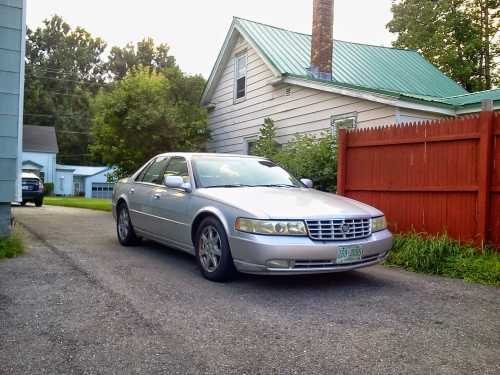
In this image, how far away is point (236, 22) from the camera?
15.1 meters

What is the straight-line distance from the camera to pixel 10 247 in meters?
6.54

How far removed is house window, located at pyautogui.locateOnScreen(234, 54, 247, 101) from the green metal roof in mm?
1129

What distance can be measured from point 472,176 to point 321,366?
4.33 meters

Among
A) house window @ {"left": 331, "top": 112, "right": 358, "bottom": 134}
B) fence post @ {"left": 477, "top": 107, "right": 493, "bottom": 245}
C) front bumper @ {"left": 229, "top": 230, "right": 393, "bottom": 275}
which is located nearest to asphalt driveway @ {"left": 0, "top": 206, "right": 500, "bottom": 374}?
front bumper @ {"left": 229, "top": 230, "right": 393, "bottom": 275}

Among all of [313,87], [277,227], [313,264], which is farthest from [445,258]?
[313,87]

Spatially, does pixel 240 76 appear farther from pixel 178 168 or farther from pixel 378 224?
pixel 378 224

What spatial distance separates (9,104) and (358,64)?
10.6 meters

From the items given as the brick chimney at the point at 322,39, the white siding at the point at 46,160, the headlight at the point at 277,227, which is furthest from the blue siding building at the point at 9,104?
the white siding at the point at 46,160

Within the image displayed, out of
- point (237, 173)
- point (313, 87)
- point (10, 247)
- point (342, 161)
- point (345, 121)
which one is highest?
point (313, 87)

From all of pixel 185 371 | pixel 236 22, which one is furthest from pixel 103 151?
pixel 185 371

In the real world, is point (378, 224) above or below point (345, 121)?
below

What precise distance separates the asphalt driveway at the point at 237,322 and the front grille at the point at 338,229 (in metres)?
0.57

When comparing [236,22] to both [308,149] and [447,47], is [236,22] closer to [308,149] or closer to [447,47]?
[308,149]

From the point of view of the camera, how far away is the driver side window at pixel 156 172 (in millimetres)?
6872
